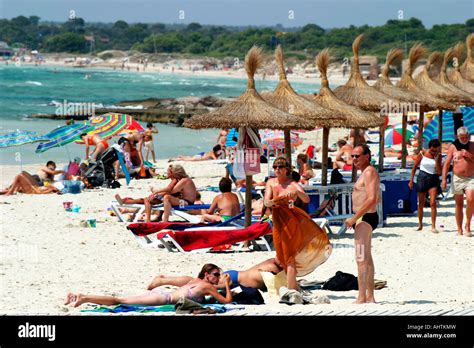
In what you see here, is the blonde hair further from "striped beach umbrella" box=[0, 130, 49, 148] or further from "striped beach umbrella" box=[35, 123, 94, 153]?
"striped beach umbrella" box=[35, 123, 94, 153]

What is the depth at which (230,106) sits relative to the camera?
10.7m

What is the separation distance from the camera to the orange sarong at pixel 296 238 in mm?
7594

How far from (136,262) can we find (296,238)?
232 cm

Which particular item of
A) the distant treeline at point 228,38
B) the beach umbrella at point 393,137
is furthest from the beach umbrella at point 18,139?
the distant treeline at point 228,38

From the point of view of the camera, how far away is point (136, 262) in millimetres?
9398

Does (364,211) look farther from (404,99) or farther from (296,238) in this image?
(404,99)

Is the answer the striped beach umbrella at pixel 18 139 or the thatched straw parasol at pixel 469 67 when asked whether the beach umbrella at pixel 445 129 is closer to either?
the thatched straw parasol at pixel 469 67

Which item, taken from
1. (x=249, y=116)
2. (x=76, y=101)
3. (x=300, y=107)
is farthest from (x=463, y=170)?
(x=76, y=101)

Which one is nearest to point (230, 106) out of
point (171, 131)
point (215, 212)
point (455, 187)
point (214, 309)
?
point (215, 212)

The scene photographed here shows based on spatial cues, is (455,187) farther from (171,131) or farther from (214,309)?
(171,131)

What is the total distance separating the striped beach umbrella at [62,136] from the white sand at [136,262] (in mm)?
3010

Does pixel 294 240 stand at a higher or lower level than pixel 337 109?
lower

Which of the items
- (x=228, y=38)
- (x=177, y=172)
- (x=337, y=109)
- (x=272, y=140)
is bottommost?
(x=272, y=140)

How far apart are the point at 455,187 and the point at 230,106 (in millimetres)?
2661
